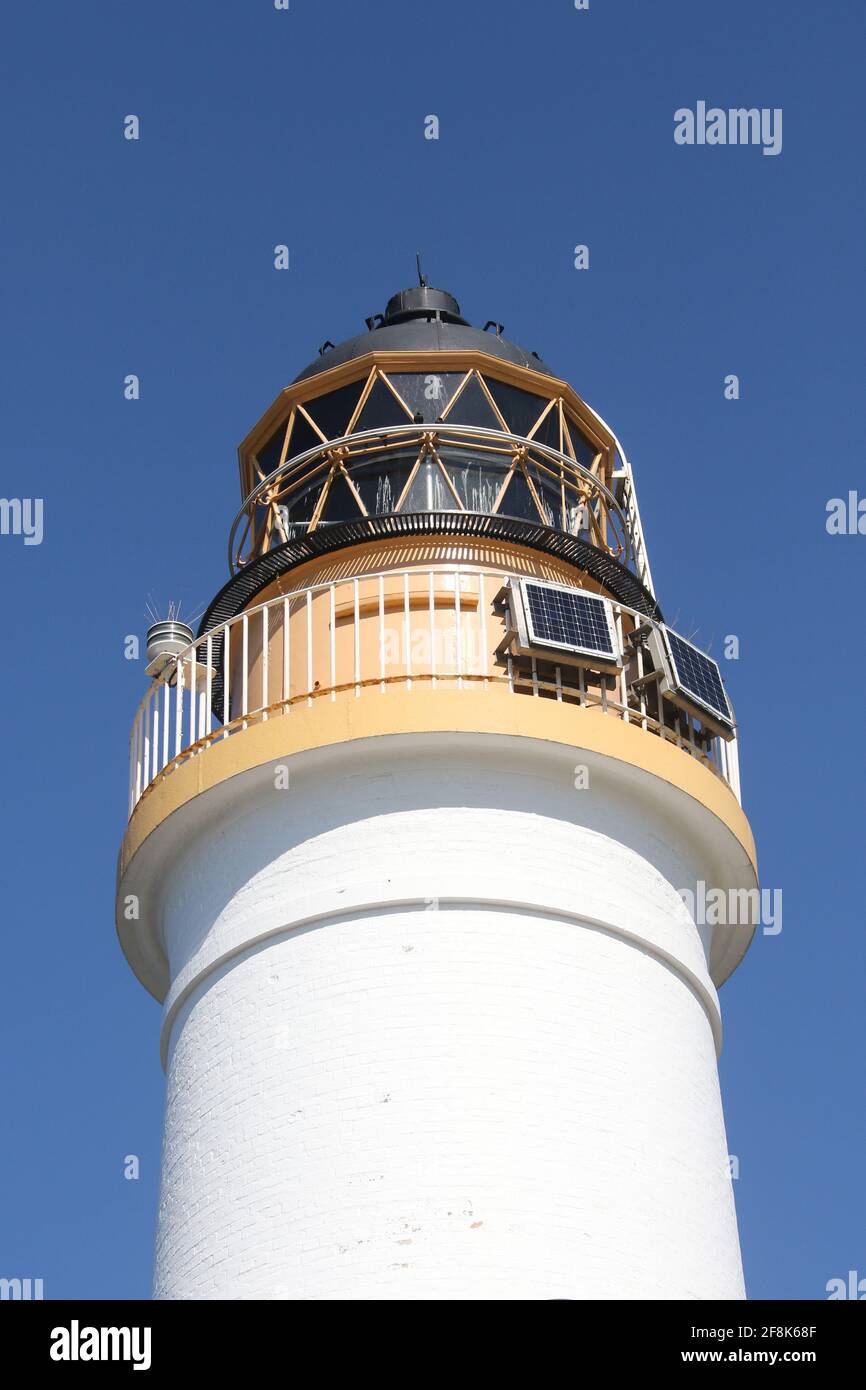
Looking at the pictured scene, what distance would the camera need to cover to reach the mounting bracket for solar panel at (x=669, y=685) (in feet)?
63.1

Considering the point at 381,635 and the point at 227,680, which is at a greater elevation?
the point at 227,680

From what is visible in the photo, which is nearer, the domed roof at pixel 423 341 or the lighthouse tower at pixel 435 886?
the lighthouse tower at pixel 435 886

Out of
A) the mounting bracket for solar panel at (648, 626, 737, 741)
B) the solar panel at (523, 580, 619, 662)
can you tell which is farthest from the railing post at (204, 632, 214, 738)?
the mounting bracket for solar panel at (648, 626, 737, 741)

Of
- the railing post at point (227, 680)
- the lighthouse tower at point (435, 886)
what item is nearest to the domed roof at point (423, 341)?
the lighthouse tower at point (435, 886)

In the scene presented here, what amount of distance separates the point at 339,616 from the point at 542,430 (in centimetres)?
315

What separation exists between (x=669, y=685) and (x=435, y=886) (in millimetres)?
2869

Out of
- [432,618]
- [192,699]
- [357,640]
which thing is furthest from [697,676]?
[192,699]

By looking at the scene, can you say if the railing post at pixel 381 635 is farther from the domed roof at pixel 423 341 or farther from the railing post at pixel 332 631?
the domed roof at pixel 423 341

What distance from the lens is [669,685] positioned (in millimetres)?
19203

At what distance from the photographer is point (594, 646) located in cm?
1872

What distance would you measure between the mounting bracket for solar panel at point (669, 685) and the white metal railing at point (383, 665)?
15cm

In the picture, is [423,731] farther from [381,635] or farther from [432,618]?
[432,618]

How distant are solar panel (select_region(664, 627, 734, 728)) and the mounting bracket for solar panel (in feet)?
0.06
